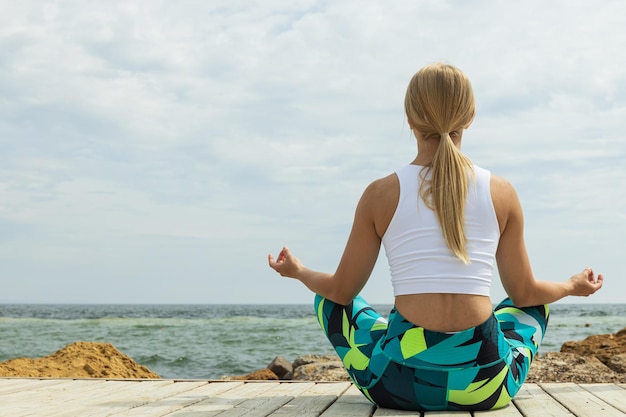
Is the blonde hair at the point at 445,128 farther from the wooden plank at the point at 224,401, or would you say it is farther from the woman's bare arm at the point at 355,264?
the wooden plank at the point at 224,401

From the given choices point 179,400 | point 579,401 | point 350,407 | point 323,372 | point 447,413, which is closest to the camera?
point 447,413

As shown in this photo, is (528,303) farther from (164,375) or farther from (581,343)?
(164,375)

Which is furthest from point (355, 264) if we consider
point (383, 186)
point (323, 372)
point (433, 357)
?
point (323, 372)

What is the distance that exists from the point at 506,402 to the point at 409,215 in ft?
3.24

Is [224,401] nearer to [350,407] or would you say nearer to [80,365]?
[350,407]

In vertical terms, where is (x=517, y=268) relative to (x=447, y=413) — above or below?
above

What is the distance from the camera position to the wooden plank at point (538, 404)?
2.96 meters

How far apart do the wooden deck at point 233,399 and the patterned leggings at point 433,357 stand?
0.08 metres

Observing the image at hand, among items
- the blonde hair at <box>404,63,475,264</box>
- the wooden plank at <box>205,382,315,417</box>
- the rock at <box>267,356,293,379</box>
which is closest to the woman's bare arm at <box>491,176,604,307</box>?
the blonde hair at <box>404,63,475,264</box>

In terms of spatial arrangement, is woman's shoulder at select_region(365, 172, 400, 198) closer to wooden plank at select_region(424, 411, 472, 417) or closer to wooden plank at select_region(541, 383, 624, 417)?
wooden plank at select_region(424, 411, 472, 417)

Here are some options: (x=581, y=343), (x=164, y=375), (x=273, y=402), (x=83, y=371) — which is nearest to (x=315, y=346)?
(x=164, y=375)

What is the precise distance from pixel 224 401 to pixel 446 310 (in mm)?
1350

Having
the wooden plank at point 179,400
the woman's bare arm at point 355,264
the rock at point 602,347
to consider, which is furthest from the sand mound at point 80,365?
the rock at point 602,347

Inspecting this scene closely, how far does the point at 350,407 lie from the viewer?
3164 mm
